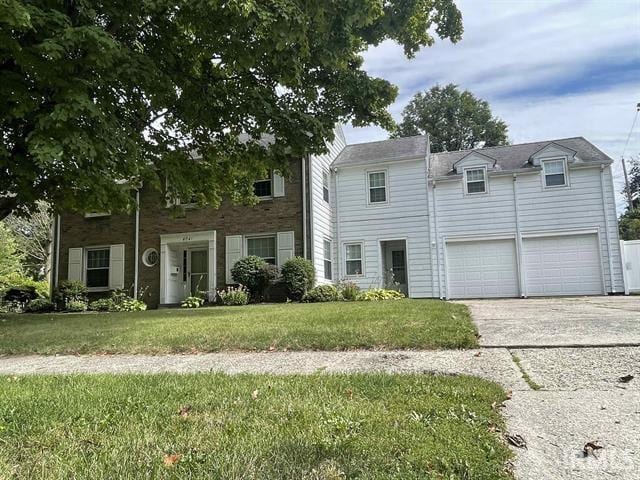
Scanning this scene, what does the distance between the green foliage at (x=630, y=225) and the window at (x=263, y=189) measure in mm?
22386

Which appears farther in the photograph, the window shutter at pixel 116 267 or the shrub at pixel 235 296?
the window shutter at pixel 116 267

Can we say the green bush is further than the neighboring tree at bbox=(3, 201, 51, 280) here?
No

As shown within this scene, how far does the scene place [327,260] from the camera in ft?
57.4

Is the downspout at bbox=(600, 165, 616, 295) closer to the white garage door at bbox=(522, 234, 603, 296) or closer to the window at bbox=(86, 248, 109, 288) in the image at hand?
the white garage door at bbox=(522, 234, 603, 296)

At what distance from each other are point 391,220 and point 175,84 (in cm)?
1079

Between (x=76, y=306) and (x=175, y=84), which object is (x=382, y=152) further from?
(x=76, y=306)

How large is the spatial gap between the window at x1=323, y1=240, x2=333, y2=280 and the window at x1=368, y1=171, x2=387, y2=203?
7.89 ft

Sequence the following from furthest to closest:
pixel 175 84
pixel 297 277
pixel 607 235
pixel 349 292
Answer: pixel 607 235, pixel 349 292, pixel 297 277, pixel 175 84

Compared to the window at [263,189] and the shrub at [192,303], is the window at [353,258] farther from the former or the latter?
the shrub at [192,303]

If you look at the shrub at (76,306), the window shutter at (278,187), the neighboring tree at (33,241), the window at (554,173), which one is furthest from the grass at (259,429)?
the neighboring tree at (33,241)

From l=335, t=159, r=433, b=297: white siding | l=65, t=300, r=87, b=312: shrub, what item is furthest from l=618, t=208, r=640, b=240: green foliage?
l=65, t=300, r=87, b=312: shrub

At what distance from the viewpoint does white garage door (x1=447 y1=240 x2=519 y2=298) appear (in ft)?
54.4

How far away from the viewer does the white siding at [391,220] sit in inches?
670

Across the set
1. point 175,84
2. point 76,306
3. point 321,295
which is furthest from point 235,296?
point 175,84
